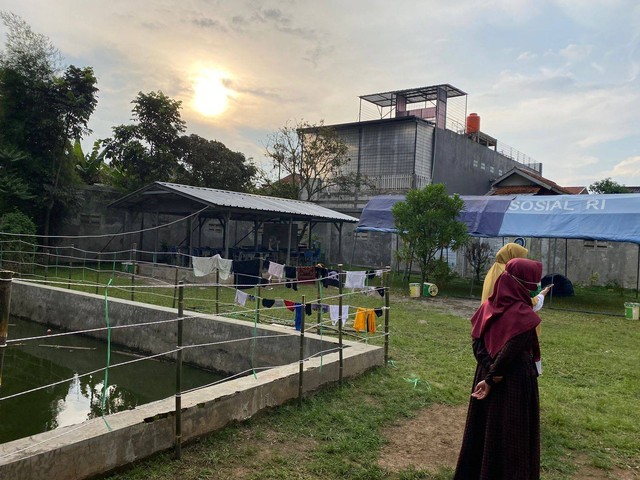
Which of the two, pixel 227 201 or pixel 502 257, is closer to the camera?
pixel 502 257

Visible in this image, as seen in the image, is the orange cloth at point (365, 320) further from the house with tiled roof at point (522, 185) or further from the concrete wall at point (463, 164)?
the concrete wall at point (463, 164)

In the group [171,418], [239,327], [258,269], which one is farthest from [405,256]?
[171,418]

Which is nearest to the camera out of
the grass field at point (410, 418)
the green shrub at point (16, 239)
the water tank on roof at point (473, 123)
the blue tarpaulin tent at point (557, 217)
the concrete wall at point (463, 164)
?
the grass field at point (410, 418)

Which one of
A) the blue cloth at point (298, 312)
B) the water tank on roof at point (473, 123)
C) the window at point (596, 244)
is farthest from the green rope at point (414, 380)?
the water tank on roof at point (473, 123)

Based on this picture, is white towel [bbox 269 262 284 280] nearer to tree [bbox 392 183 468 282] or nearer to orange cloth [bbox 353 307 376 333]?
orange cloth [bbox 353 307 376 333]

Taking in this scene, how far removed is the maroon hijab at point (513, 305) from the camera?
2.90 m

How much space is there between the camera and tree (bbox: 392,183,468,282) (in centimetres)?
1336

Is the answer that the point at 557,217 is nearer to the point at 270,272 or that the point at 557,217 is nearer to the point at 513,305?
the point at 270,272

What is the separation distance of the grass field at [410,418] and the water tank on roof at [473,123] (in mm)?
20752

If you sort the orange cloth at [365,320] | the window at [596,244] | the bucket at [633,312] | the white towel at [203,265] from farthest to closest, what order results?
1. the window at [596,244]
2. the white towel at [203,265]
3. the bucket at [633,312]
4. the orange cloth at [365,320]

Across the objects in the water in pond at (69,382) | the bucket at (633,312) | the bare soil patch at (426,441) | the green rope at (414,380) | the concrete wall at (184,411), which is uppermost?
the bucket at (633,312)

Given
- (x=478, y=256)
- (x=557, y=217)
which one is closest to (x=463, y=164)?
(x=478, y=256)

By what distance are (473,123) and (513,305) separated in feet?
86.2

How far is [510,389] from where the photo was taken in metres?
2.91
